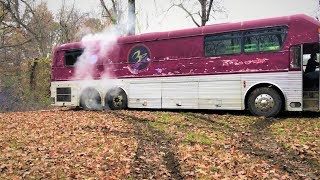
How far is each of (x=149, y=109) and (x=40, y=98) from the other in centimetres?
1412

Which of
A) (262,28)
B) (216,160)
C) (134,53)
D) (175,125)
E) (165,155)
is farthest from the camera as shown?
(134,53)

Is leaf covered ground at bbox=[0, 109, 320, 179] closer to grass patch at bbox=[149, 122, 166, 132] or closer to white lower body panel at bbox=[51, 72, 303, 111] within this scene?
grass patch at bbox=[149, 122, 166, 132]

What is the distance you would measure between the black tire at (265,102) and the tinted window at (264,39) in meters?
1.49

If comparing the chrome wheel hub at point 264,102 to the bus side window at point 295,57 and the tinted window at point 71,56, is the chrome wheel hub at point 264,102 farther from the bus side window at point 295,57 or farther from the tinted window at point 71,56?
the tinted window at point 71,56

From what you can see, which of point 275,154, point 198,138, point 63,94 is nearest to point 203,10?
point 63,94

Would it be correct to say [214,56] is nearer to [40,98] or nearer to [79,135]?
[79,135]

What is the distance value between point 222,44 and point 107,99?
20.5 feet

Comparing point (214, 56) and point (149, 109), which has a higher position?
point (214, 56)

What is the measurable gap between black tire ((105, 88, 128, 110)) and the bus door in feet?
25.4

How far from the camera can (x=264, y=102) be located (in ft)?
43.4

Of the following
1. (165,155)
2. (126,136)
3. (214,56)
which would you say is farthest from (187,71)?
(165,155)

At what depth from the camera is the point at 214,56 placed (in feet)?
46.7

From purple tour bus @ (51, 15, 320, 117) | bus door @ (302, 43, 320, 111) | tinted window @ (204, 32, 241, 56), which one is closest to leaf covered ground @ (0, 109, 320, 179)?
bus door @ (302, 43, 320, 111)

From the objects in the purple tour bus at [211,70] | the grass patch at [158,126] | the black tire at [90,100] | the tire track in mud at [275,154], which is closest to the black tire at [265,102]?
the purple tour bus at [211,70]
